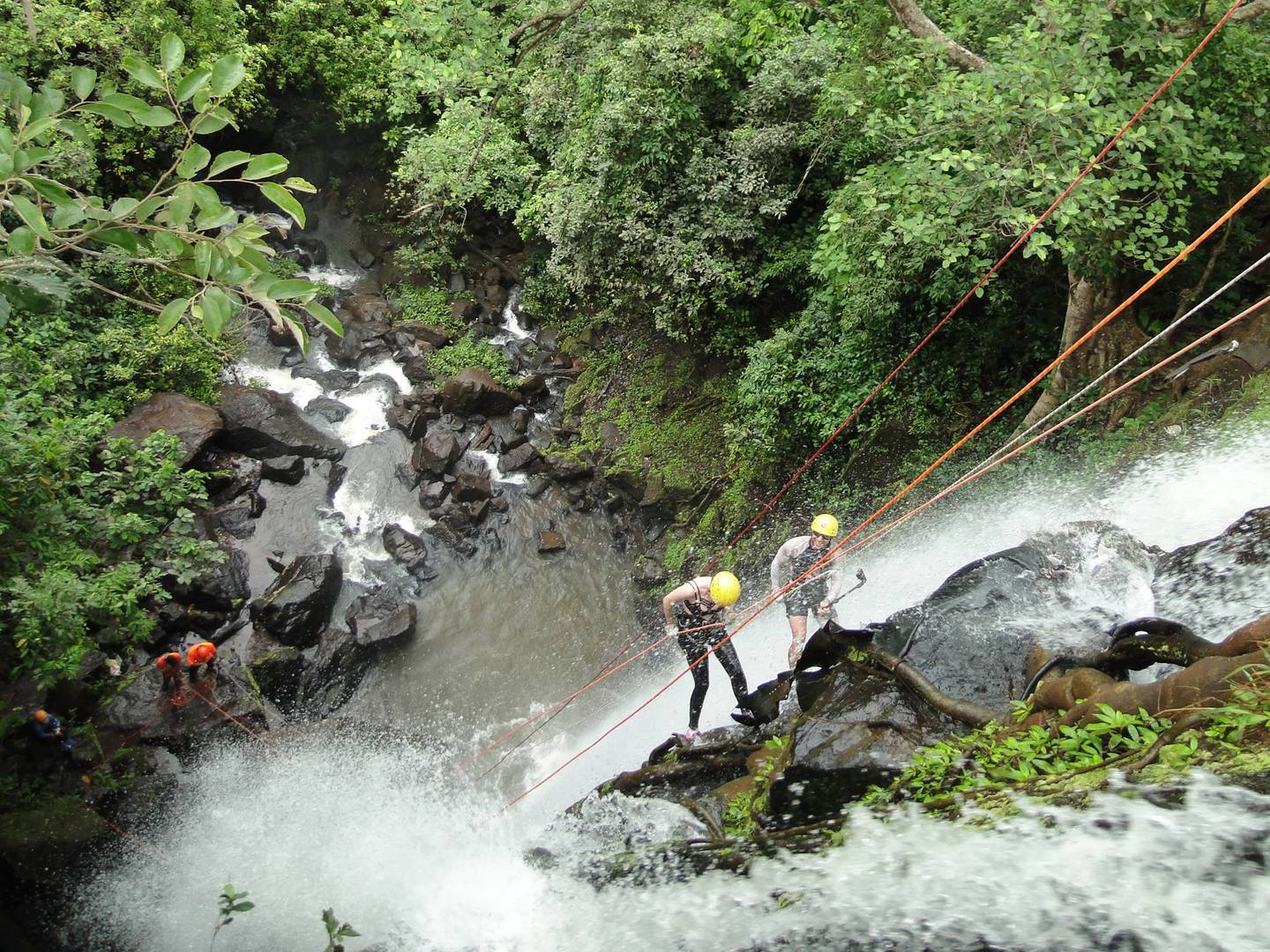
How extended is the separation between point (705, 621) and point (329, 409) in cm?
881

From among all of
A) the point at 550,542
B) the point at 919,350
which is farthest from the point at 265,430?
the point at 919,350

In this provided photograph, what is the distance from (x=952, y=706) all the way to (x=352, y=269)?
13.8 metres

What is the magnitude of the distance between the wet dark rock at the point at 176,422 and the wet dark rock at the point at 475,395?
3361mm

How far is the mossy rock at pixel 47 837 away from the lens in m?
6.95

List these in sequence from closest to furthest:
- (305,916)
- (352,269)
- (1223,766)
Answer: (1223,766) < (305,916) < (352,269)

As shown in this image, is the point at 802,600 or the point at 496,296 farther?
the point at 496,296

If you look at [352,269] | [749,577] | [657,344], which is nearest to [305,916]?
[749,577]

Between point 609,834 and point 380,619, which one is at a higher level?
point 380,619

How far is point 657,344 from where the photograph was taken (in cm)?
1269

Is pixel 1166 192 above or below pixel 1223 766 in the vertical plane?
above

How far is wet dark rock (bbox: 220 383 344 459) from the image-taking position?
1227 cm

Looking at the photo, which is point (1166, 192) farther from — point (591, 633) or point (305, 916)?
point (305, 916)

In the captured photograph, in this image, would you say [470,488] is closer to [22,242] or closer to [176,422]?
[176,422]

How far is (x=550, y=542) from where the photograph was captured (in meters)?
11.8
